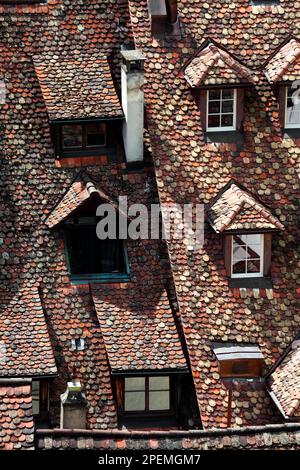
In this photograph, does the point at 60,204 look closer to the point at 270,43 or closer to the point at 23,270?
the point at 23,270

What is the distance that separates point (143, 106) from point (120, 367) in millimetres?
8979

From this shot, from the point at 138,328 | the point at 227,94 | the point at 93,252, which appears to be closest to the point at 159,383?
the point at 138,328

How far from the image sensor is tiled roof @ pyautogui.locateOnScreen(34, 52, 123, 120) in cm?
7119

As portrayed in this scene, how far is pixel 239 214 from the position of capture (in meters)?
69.4

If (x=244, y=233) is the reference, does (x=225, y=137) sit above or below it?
above

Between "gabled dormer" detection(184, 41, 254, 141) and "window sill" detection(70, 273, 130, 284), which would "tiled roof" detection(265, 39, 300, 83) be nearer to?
"gabled dormer" detection(184, 41, 254, 141)

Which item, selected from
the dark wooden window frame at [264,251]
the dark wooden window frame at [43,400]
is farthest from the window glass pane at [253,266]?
the dark wooden window frame at [43,400]

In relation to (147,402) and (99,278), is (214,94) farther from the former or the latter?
(147,402)

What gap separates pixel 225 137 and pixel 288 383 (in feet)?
30.3

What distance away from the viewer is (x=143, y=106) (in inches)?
2793

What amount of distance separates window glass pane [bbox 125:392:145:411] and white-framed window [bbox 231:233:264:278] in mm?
5067

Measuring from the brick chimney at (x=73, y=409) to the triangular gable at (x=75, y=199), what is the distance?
633cm

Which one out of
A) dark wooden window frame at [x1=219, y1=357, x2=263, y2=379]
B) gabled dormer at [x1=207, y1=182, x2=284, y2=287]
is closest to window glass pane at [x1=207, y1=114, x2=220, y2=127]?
gabled dormer at [x1=207, y1=182, x2=284, y2=287]
